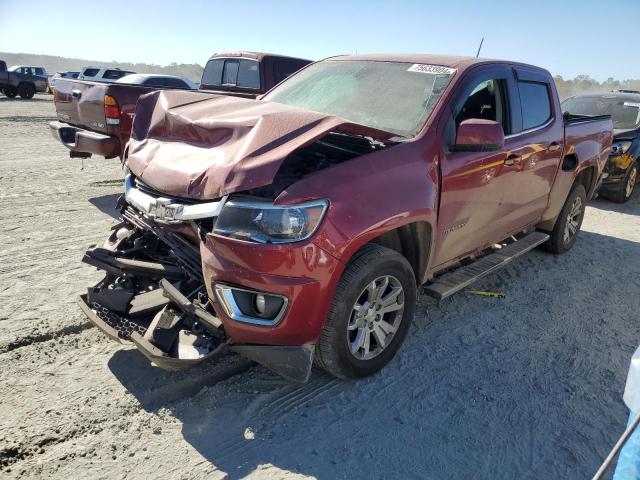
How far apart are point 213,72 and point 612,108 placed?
783cm

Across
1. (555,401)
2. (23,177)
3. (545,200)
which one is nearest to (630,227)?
(545,200)

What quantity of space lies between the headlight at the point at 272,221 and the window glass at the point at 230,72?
22.0 feet

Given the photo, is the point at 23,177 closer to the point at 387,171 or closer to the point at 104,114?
the point at 104,114

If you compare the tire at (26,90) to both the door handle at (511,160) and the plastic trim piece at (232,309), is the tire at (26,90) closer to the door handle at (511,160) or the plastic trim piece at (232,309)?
the door handle at (511,160)

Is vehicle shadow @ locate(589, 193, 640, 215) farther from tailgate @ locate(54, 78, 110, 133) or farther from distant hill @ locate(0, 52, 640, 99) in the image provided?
distant hill @ locate(0, 52, 640, 99)

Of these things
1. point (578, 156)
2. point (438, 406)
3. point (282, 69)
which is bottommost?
point (438, 406)

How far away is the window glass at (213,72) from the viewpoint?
8.73 metres

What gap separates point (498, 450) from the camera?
8.30ft

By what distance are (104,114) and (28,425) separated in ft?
15.8

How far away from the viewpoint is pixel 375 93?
11.9ft

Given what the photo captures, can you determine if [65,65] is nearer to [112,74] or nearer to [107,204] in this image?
[112,74]

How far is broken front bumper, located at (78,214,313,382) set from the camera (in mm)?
2527

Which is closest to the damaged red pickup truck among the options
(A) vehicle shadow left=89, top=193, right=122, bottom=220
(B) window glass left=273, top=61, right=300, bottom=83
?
(A) vehicle shadow left=89, top=193, right=122, bottom=220

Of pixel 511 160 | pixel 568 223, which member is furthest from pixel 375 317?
pixel 568 223
